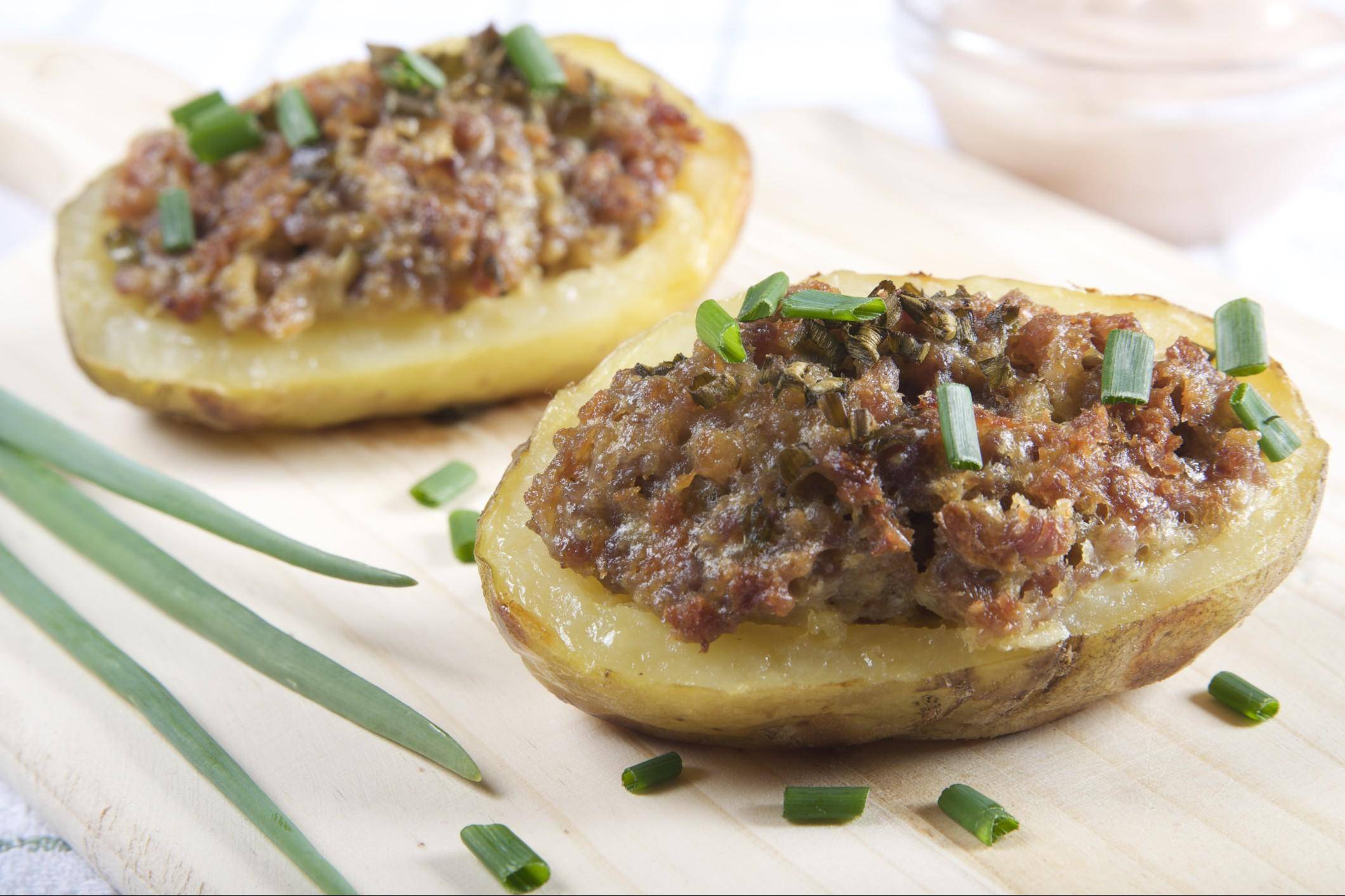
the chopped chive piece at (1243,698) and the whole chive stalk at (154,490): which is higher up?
the chopped chive piece at (1243,698)

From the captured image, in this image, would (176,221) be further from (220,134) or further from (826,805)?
(826,805)

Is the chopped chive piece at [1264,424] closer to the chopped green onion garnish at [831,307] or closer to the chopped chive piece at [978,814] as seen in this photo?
the chopped green onion garnish at [831,307]

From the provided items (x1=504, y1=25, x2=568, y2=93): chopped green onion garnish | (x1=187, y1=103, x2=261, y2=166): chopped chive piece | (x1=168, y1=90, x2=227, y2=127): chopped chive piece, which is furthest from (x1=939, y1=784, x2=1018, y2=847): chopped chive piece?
(x1=168, y1=90, x2=227, y2=127): chopped chive piece

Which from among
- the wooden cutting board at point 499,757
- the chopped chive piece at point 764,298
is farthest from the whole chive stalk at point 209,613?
the chopped chive piece at point 764,298

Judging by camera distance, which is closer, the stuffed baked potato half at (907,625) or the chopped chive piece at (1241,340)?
the stuffed baked potato half at (907,625)

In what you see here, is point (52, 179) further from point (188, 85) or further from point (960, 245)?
point (960, 245)

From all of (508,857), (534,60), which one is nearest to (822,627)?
(508,857)
